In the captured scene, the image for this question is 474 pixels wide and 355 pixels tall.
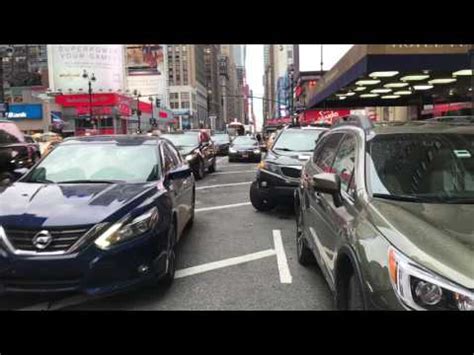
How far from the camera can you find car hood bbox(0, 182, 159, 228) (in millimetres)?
4520

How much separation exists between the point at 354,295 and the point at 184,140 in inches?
530

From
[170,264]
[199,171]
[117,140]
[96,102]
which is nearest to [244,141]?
[199,171]

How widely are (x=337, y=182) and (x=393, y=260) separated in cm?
131

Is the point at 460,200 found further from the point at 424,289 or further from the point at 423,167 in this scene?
the point at 424,289

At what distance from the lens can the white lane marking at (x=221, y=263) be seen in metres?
5.89

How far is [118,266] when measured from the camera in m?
4.46

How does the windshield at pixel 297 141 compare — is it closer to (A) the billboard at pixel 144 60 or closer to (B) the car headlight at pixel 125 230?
(B) the car headlight at pixel 125 230

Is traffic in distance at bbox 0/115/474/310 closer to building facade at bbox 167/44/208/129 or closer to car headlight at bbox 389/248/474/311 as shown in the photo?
car headlight at bbox 389/248/474/311

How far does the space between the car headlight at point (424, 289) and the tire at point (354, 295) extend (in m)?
0.46

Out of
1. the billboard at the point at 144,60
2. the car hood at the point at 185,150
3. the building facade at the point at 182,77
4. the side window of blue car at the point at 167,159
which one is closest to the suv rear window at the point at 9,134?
the car hood at the point at 185,150

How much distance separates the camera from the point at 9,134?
1098 cm
